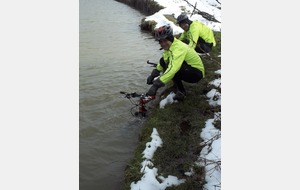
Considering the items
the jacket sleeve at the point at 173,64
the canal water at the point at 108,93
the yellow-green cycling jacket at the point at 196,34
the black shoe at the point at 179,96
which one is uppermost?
the jacket sleeve at the point at 173,64

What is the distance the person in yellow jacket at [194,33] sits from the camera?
8.73 m

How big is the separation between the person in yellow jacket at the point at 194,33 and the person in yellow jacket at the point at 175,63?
148 centimetres

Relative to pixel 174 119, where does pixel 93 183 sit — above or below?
below

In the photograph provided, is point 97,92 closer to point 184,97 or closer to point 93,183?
point 184,97

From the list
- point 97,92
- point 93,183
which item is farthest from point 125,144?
point 97,92

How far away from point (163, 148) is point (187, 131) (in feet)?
2.35

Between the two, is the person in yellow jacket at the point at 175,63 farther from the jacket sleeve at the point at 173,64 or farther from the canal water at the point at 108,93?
the canal water at the point at 108,93

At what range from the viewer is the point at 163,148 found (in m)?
5.72

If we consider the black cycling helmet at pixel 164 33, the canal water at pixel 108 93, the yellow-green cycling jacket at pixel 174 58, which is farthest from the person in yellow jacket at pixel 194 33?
the black cycling helmet at pixel 164 33

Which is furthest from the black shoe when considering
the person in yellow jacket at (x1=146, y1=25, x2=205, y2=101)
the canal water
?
the canal water

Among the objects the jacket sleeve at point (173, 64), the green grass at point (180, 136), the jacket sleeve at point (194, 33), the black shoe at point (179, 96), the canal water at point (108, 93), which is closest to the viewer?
the green grass at point (180, 136)

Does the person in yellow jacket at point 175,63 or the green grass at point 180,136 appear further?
the person in yellow jacket at point 175,63

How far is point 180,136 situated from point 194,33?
3664 mm
